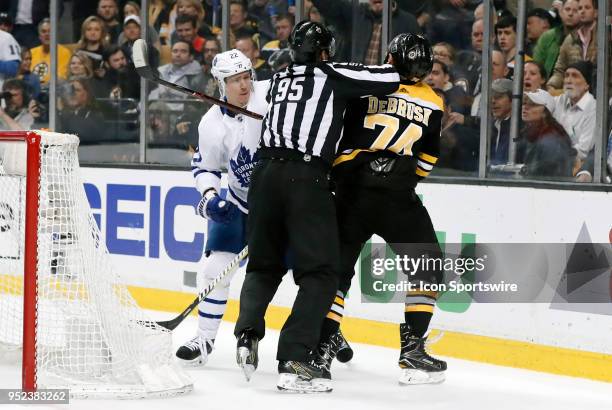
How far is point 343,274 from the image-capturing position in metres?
4.40

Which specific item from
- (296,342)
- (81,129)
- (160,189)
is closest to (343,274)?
(296,342)

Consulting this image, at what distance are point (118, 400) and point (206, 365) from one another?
836mm

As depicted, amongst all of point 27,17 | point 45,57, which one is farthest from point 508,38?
point 27,17

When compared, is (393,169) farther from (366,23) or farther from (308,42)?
(366,23)

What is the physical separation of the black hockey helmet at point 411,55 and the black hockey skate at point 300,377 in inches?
40.1

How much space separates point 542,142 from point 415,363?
1.33 meters

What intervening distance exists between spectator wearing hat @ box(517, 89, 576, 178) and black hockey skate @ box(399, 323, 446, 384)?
1.14m

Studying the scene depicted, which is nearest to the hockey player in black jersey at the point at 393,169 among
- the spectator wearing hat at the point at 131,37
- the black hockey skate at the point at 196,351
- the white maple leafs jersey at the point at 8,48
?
the black hockey skate at the point at 196,351

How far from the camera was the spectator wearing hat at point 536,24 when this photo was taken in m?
5.24

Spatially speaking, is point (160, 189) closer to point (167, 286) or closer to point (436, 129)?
point (167, 286)

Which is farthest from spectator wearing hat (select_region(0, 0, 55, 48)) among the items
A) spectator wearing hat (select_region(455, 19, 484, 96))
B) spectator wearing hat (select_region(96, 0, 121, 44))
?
spectator wearing hat (select_region(455, 19, 484, 96))

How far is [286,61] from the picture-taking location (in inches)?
249

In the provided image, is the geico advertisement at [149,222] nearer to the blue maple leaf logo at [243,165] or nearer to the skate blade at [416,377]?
the blue maple leaf logo at [243,165]

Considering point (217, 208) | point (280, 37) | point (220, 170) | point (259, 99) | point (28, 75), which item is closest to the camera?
point (217, 208)
